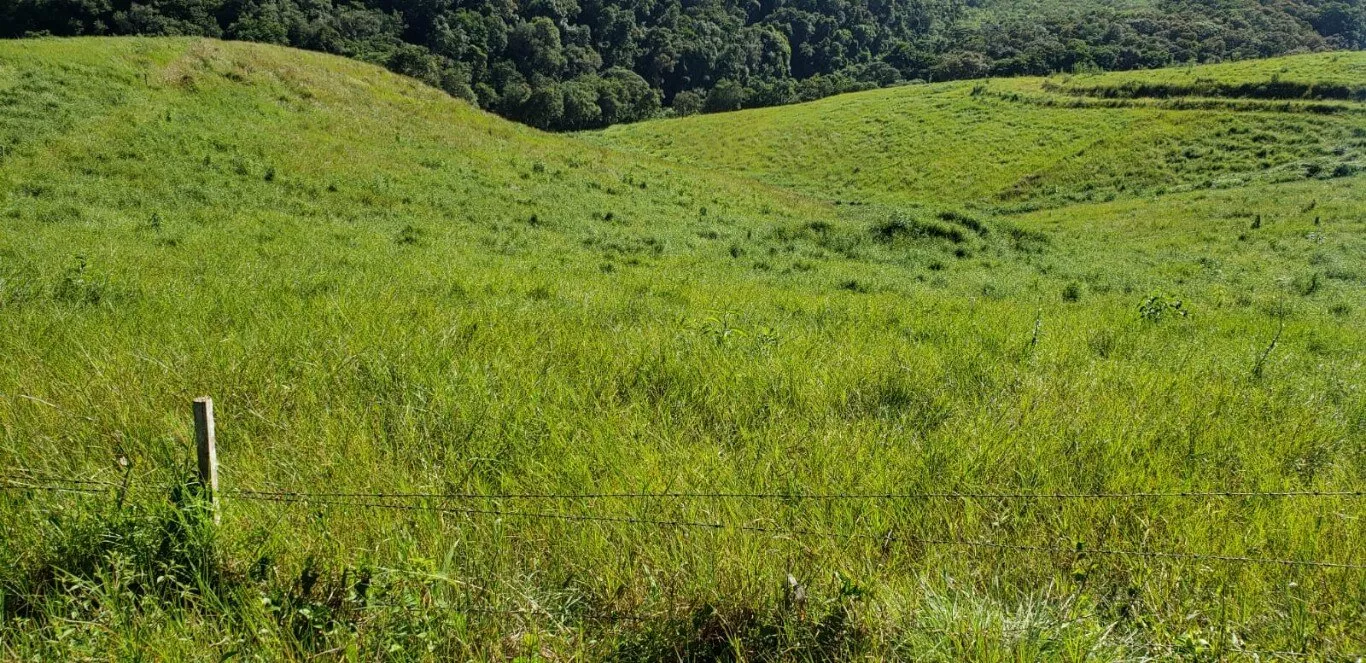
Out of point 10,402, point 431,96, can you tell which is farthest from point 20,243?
point 431,96

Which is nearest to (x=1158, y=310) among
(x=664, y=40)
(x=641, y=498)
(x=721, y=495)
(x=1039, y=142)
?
(x=721, y=495)

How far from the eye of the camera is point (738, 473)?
2.84 metres

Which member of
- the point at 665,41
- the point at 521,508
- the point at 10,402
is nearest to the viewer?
the point at 521,508

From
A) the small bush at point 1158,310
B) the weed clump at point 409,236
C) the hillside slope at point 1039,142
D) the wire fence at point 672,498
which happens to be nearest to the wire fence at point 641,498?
the wire fence at point 672,498

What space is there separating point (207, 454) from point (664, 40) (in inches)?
6175

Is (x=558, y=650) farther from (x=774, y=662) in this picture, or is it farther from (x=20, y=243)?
(x=20, y=243)

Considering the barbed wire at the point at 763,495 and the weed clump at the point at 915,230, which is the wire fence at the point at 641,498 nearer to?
the barbed wire at the point at 763,495

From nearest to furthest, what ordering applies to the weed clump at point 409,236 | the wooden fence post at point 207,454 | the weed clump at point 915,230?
the wooden fence post at point 207,454 < the weed clump at point 409,236 < the weed clump at point 915,230

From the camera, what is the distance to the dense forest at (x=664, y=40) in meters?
81.5

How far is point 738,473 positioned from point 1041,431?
5.74ft

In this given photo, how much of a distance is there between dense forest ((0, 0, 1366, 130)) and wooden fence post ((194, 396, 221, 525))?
7823cm

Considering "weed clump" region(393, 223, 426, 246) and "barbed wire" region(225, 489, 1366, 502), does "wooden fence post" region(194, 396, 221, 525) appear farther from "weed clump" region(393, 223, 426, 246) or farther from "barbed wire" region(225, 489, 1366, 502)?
"weed clump" region(393, 223, 426, 246)

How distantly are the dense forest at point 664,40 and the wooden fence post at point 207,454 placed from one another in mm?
78226

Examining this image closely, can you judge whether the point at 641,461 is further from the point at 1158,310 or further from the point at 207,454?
the point at 1158,310
